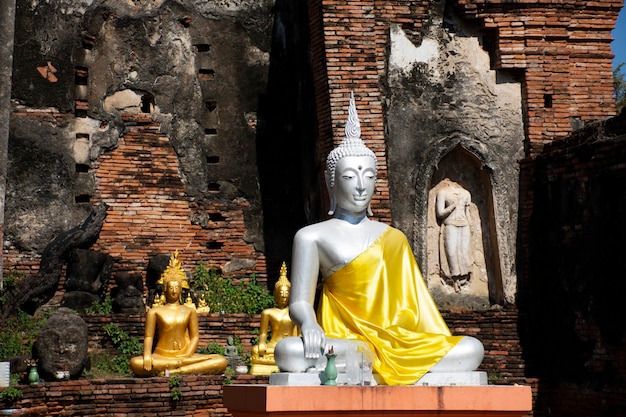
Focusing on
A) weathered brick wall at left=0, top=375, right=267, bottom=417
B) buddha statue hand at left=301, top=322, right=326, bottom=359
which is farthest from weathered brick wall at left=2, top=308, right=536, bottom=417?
buddha statue hand at left=301, top=322, right=326, bottom=359

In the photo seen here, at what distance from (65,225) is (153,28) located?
8.85 ft

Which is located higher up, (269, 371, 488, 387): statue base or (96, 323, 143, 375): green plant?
(96, 323, 143, 375): green plant

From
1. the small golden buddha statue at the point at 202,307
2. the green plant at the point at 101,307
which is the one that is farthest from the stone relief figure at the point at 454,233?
the green plant at the point at 101,307

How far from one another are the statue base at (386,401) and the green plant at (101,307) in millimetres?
7173

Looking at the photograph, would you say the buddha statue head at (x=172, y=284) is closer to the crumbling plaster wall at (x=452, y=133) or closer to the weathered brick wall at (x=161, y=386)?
the weathered brick wall at (x=161, y=386)

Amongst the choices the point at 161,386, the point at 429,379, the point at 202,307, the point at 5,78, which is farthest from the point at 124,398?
the point at 5,78

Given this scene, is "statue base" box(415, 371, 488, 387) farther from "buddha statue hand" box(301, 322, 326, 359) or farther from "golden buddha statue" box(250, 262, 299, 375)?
"golden buddha statue" box(250, 262, 299, 375)

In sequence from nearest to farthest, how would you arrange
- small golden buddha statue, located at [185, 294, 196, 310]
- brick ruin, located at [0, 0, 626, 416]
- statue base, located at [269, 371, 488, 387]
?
statue base, located at [269, 371, 488, 387] < brick ruin, located at [0, 0, 626, 416] < small golden buddha statue, located at [185, 294, 196, 310]

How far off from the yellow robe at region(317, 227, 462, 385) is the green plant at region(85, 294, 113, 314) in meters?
6.48

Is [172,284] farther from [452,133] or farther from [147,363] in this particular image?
[452,133]

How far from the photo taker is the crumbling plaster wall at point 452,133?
11930 millimetres

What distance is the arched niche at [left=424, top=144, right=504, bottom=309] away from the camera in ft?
39.4

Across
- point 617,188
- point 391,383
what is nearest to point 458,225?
point 617,188

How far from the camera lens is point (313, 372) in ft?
19.5
